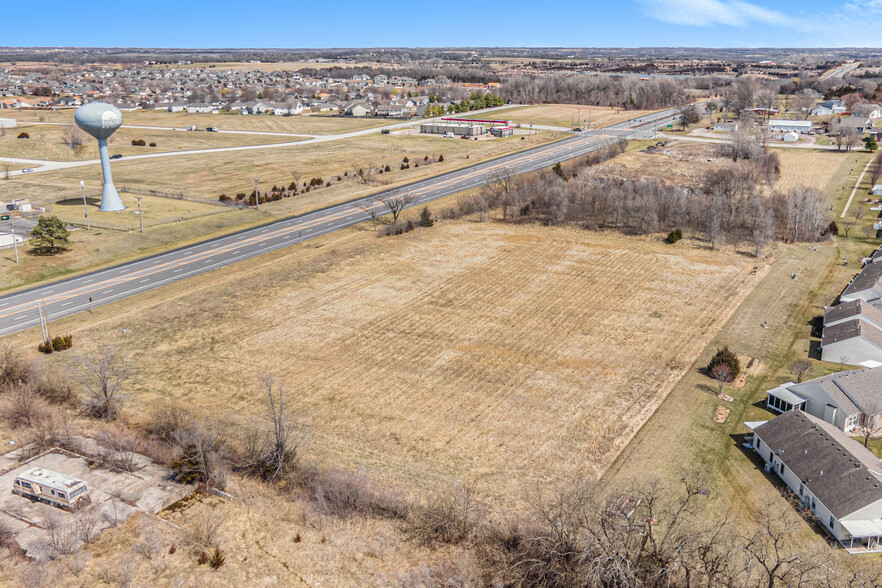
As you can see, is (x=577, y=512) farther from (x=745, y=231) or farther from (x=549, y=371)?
(x=745, y=231)

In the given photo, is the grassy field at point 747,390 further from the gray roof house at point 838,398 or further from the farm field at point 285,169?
the farm field at point 285,169

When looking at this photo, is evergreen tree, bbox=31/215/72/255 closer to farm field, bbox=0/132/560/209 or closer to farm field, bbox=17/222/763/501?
farm field, bbox=17/222/763/501

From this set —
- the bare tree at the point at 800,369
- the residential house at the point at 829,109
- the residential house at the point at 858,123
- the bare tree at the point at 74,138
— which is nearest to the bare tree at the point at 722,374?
the bare tree at the point at 800,369

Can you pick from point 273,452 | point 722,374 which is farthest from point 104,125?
point 722,374

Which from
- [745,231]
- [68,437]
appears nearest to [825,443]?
[68,437]

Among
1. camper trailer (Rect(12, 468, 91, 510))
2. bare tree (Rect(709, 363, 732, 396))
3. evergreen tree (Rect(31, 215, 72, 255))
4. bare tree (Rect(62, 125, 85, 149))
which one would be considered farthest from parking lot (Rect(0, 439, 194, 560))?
bare tree (Rect(62, 125, 85, 149))

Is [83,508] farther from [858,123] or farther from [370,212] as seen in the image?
[858,123]
